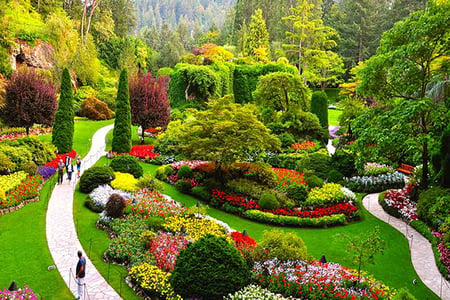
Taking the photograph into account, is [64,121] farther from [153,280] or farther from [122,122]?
[153,280]

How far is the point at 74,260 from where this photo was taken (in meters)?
11.2

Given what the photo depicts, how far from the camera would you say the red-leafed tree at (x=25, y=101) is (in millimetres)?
22156

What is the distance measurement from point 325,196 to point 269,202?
2.76m

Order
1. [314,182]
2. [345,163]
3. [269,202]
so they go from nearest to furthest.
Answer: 1. [269,202]
2. [314,182]
3. [345,163]

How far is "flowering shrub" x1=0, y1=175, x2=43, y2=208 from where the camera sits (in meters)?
14.6

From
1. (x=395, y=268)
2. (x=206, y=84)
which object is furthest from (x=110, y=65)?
(x=395, y=268)

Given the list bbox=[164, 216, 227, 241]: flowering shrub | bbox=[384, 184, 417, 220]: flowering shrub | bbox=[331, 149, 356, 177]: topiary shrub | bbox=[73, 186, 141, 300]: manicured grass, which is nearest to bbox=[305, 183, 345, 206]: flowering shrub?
bbox=[384, 184, 417, 220]: flowering shrub

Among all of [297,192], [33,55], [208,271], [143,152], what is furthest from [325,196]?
[33,55]

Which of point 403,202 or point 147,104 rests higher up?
point 147,104

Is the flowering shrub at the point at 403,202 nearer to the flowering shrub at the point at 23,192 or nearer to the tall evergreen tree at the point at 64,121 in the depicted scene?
the flowering shrub at the point at 23,192

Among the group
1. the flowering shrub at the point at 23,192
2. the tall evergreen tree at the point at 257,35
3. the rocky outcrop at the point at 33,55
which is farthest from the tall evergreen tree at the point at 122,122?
the tall evergreen tree at the point at 257,35

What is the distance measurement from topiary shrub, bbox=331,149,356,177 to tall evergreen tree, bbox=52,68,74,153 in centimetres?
1584

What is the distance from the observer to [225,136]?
17.7 meters

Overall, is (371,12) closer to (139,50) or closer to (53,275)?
(139,50)
